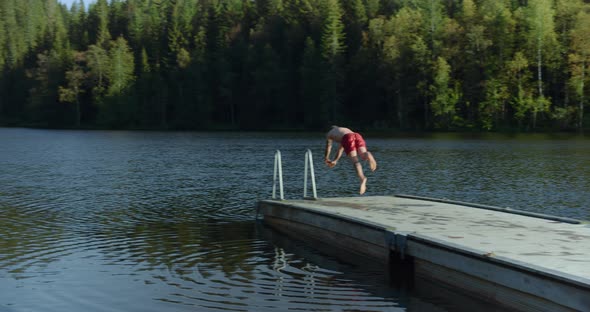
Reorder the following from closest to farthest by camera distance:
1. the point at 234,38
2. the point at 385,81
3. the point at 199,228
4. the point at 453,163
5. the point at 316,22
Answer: the point at 199,228
the point at 453,163
the point at 385,81
the point at 316,22
the point at 234,38

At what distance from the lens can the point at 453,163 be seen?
38.5 m

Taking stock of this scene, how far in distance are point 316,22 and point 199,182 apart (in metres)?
83.0

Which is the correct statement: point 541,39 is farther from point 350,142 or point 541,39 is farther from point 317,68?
point 350,142

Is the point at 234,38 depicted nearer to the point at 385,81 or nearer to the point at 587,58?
the point at 385,81

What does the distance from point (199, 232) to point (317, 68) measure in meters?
82.9

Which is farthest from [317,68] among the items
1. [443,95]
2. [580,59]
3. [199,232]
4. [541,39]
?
[199,232]

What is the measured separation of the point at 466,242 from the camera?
38.5 ft

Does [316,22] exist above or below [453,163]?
above

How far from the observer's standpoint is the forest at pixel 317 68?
270 feet

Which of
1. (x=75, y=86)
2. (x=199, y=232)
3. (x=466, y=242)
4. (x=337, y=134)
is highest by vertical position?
(x=75, y=86)

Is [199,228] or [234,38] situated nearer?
[199,228]

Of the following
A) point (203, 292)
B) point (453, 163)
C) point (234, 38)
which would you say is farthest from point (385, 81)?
point (203, 292)

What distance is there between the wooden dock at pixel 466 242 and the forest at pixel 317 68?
223 feet

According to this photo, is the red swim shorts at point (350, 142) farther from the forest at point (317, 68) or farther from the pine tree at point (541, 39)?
the pine tree at point (541, 39)
